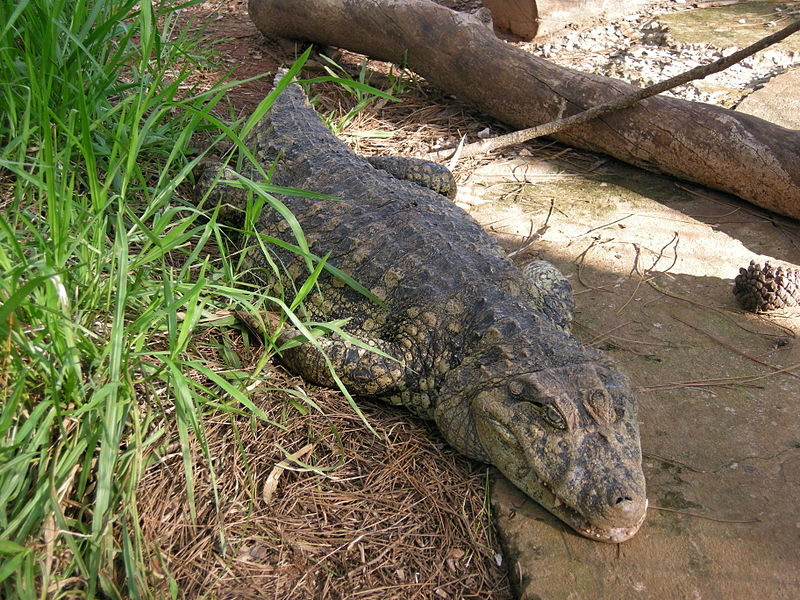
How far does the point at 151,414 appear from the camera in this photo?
2.37 m

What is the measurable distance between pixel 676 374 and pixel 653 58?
4.30 m

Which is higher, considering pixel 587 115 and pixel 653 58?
pixel 587 115

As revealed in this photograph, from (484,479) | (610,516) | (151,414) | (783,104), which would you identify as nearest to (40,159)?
(151,414)

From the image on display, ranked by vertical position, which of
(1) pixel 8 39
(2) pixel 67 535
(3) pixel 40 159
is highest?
(1) pixel 8 39

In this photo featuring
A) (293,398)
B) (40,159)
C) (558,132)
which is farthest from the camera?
(558,132)

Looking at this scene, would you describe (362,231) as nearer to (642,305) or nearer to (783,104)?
(642,305)

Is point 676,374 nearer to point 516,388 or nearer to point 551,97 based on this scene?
point 516,388

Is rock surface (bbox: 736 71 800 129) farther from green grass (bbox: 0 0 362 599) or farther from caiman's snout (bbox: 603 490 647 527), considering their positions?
green grass (bbox: 0 0 362 599)

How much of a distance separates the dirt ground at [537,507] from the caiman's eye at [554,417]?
345mm

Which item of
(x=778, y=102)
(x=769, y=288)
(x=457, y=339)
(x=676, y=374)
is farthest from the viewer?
(x=778, y=102)

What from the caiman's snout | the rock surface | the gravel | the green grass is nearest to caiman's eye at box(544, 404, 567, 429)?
the caiman's snout

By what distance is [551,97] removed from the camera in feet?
16.7

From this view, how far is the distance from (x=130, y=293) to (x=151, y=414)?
44 cm

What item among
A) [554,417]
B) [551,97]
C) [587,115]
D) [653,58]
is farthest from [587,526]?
[653,58]
